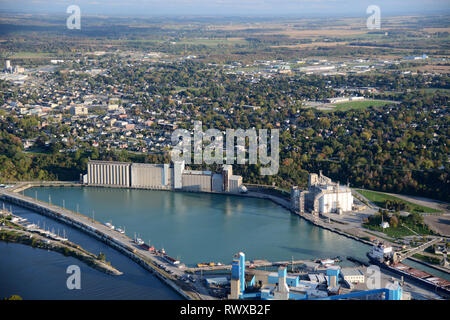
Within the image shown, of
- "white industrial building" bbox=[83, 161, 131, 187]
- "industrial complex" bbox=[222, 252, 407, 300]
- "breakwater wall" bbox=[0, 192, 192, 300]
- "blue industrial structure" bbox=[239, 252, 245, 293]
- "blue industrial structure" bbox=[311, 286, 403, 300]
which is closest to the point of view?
"blue industrial structure" bbox=[311, 286, 403, 300]

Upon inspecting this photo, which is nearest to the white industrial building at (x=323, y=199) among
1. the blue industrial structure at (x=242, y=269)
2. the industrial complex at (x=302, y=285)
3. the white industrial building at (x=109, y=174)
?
the industrial complex at (x=302, y=285)

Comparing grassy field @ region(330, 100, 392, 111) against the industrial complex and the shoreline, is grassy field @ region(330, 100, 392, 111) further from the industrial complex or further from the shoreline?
the industrial complex

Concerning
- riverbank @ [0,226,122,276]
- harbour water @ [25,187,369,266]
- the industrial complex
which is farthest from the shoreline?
riverbank @ [0,226,122,276]

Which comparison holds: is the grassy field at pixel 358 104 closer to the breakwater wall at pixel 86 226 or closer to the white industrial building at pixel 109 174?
the white industrial building at pixel 109 174

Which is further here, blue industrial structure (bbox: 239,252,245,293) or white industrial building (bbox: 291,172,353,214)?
white industrial building (bbox: 291,172,353,214)

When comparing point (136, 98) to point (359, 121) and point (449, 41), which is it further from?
point (449, 41)

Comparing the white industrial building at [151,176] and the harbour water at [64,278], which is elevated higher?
the white industrial building at [151,176]
